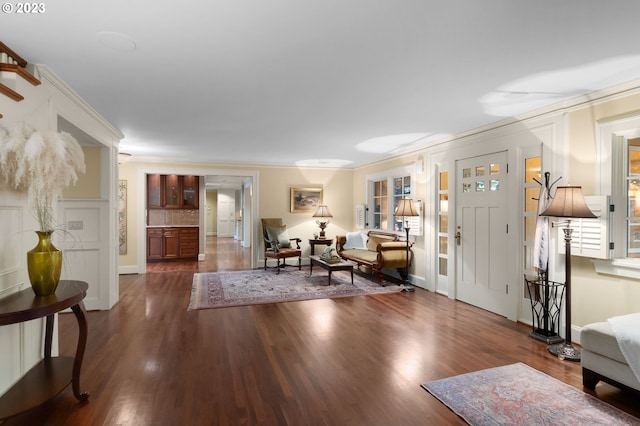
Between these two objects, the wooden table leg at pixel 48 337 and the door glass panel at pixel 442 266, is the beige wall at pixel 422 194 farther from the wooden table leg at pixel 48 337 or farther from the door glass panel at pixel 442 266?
the wooden table leg at pixel 48 337

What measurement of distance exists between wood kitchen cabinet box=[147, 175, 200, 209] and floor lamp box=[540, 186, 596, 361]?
7891 mm

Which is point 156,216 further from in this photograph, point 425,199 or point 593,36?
point 593,36

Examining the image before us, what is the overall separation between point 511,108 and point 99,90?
163 inches

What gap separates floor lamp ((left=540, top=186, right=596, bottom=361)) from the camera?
2787 millimetres

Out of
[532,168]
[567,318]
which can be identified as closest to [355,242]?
[532,168]

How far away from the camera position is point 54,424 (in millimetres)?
1948

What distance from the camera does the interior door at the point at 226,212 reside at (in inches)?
546

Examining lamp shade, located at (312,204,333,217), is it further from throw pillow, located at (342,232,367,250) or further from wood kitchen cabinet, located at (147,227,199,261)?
wood kitchen cabinet, located at (147,227,199,261)

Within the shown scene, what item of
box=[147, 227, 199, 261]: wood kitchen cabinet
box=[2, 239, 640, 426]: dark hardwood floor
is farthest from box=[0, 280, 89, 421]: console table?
box=[147, 227, 199, 261]: wood kitchen cabinet

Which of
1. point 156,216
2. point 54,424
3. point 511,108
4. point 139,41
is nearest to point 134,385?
point 54,424

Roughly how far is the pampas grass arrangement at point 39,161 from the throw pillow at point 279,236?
4752mm

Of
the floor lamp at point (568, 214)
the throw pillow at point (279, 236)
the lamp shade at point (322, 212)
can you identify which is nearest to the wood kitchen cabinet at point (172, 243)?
the throw pillow at point (279, 236)

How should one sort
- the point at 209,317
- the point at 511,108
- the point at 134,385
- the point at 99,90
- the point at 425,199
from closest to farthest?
the point at 134,385 → the point at 99,90 → the point at 511,108 → the point at 209,317 → the point at 425,199

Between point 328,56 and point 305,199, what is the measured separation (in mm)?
5424
